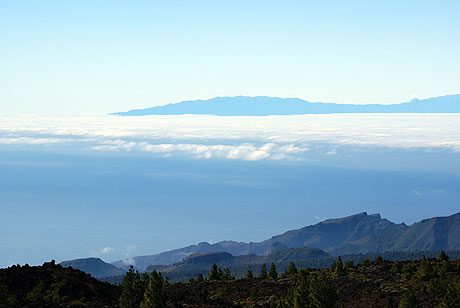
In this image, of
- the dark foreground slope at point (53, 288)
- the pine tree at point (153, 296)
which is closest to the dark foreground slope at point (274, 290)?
the dark foreground slope at point (53, 288)

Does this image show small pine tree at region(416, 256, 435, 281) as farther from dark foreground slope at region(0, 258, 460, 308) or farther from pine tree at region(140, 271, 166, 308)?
pine tree at region(140, 271, 166, 308)

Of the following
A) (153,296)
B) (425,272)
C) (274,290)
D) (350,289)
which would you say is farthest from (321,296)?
(425,272)

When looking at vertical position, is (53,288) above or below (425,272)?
above

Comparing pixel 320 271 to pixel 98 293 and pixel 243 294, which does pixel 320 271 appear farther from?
pixel 98 293

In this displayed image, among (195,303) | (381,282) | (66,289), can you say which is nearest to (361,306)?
(381,282)

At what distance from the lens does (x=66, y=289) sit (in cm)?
8444

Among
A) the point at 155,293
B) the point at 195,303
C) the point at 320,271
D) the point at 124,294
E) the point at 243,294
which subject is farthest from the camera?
the point at 320,271

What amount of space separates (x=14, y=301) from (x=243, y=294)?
37.9 m

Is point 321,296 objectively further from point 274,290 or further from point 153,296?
point 274,290

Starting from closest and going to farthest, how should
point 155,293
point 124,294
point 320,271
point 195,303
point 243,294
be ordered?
point 155,293 → point 124,294 → point 195,303 → point 243,294 → point 320,271

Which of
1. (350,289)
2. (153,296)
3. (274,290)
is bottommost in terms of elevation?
(350,289)

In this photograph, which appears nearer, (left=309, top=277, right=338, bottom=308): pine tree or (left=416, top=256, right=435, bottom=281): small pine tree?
(left=309, top=277, right=338, bottom=308): pine tree

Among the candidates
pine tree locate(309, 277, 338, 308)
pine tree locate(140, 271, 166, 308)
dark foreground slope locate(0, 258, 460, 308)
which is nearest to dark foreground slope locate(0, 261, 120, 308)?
dark foreground slope locate(0, 258, 460, 308)

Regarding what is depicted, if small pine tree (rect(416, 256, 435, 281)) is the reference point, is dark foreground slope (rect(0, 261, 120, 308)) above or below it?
above
